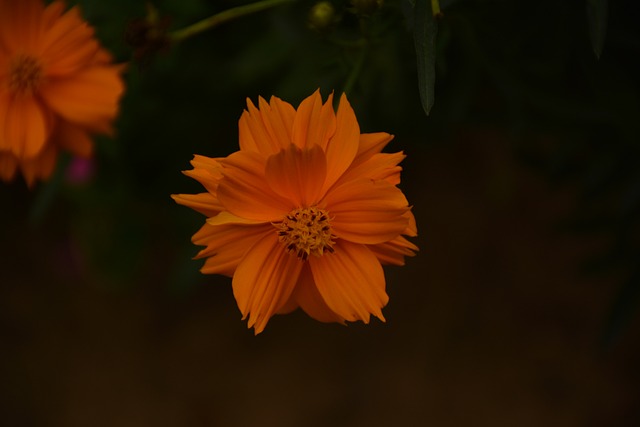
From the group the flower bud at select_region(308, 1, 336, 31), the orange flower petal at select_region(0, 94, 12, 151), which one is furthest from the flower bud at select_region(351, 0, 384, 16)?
the orange flower petal at select_region(0, 94, 12, 151)

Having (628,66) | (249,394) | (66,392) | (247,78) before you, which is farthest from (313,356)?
(628,66)

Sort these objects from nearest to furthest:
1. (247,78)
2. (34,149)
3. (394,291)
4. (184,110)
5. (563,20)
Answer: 1. (34,149)
2. (563,20)
3. (247,78)
4. (184,110)
5. (394,291)

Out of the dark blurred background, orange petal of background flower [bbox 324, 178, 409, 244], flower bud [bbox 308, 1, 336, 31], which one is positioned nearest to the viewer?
orange petal of background flower [bbox 324, 178, 409, 244]

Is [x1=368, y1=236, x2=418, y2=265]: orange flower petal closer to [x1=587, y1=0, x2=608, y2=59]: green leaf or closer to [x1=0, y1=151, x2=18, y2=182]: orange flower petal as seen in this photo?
[x1=587, y1=0, x2=608, y2=59]: green leaf

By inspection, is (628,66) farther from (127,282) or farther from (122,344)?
(122,344)

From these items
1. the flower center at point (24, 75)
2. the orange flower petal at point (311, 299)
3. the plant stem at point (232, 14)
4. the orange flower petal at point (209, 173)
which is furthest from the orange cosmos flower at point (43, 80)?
the orange flower petal at point (311, 299)

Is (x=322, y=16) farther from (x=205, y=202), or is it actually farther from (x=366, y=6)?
(x=205, y=202)

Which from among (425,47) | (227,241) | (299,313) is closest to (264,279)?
(227,241)

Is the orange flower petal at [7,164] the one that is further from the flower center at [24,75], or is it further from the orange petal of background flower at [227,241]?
the orange petal of background flower at [227,241]
